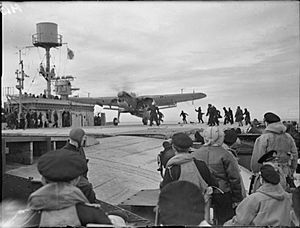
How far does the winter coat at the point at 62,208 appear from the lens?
2.01 metres

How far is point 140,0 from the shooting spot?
6.96ft

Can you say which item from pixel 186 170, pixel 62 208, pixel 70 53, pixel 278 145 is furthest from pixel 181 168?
pixel 70 53

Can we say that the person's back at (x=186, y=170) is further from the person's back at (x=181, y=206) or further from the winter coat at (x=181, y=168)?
the person's back at (x=181, y=206)

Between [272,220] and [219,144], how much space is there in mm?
1180

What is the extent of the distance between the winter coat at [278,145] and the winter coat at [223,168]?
1.59 feet

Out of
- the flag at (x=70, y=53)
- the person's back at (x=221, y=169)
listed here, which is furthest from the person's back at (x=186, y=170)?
the flag at (x=70, y=53)

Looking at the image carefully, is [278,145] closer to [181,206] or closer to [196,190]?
[196,190]

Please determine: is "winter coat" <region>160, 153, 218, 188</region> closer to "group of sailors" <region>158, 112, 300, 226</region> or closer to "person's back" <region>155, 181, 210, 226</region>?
"group of sailors" <region>158, 112, 300, 226</region>

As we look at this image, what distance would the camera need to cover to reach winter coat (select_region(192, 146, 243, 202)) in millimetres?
3684

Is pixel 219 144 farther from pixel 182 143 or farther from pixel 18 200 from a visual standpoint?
pixel 18 200

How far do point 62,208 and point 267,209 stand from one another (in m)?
1.51

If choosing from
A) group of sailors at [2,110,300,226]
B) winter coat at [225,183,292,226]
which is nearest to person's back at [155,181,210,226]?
group of sailors at [2,110,300,226]

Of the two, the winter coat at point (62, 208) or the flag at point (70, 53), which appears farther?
the flag at point (70, 53)

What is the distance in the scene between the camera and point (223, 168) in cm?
371
